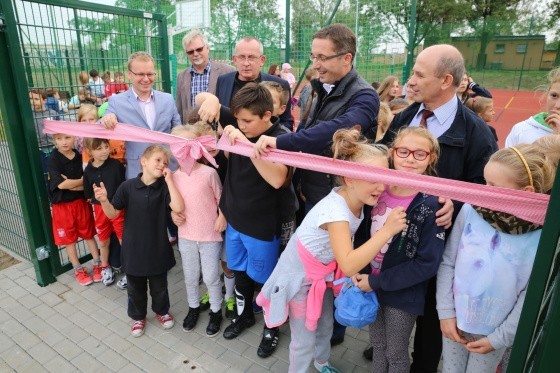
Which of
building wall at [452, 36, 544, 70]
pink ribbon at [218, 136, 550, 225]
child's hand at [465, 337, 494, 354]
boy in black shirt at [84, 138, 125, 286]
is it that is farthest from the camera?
building wall at [452, 36, 544, 70]

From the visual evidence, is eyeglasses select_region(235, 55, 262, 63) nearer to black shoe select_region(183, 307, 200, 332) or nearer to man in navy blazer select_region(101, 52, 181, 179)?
man in navy blazer select_region(101, 52, 181, 179)

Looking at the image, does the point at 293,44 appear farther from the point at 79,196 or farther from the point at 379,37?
the point at 79,196

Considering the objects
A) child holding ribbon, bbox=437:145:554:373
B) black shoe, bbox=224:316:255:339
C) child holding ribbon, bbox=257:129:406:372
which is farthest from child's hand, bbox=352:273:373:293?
black shoe, bbox=224:316:255:339

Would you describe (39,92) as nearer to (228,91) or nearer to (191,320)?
(228,91)

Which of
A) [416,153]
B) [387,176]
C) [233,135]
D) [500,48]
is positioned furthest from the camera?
[500,48]

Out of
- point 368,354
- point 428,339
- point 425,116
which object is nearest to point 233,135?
point 425,116

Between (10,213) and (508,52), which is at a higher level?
(508,52)

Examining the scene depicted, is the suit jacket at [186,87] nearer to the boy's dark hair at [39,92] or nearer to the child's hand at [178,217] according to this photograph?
the boy's dark hair at [39,92]

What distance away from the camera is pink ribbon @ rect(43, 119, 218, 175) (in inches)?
103

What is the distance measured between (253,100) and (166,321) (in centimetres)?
199

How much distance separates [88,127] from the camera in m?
3.13

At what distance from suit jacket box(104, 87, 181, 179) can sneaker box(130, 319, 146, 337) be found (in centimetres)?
133

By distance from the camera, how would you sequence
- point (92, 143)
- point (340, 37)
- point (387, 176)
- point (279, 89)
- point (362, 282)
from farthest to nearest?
point (92, 143) < point (279, 89) < point (340, 37) < point (362, 282) < point (387, 176)

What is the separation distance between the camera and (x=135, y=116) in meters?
3.46
